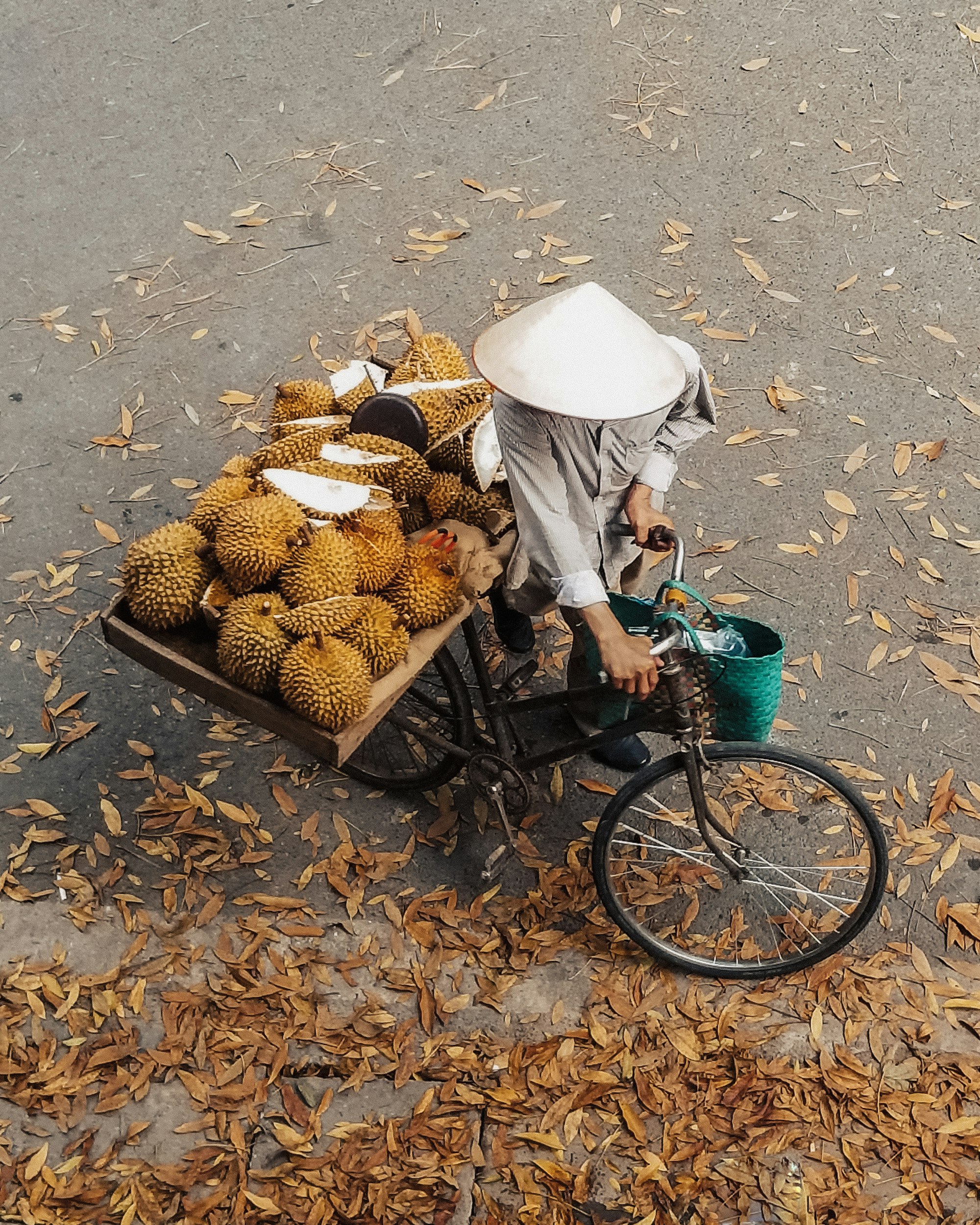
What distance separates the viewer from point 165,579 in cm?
244

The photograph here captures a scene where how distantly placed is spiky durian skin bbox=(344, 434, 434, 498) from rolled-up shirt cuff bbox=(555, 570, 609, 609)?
457 mm

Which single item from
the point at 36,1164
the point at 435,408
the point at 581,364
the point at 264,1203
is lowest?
the point at 264,1203

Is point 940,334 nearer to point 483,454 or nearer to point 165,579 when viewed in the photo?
point 483,454

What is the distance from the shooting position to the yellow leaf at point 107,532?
396 centimetres

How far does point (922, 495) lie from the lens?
4055mm

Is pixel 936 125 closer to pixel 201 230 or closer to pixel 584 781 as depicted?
pixel 201 230

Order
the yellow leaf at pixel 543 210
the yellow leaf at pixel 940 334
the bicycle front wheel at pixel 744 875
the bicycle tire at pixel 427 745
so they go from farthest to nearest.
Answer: the yellow leaf at pixel 543 210 → the yellow leaf at pixel 940 334 → the bicycle tire at pixel 427 745 → the bicycle front wheel at pixel 744 875

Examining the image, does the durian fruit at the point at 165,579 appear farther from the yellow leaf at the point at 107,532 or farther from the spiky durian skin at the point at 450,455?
the yellow leaf at the point at 107,532

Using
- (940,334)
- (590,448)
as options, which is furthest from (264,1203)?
(940,334)

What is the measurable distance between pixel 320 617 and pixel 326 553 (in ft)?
0.49

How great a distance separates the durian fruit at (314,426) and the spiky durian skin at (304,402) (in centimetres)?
4

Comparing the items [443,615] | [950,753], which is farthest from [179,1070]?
[950,753]

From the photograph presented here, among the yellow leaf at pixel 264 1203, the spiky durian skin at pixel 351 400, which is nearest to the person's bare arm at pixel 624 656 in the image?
the spiky durian skin at pixel 351 400

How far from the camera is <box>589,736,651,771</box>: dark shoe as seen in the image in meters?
3.37
